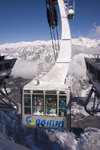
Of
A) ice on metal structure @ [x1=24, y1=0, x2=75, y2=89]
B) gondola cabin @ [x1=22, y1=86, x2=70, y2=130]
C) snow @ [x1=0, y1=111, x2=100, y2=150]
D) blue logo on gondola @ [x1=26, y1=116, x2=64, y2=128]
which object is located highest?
ice on metal structure @ [x1=24, y1=0, x2=75, y2=89]

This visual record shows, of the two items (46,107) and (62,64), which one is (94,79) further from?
(46,107)

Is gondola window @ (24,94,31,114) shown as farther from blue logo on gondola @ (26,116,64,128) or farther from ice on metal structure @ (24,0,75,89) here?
ice on metal structure @ (24,0,75,89)

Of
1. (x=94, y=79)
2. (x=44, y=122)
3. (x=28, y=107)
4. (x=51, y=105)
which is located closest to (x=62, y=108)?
(x=51, y=105)

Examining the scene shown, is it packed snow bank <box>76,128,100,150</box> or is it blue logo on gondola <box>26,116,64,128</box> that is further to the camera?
packed snow bank <box>76,128,100,150</box>

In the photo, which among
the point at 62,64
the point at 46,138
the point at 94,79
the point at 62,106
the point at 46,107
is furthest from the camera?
the point at 46,138

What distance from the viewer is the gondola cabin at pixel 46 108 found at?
737cm

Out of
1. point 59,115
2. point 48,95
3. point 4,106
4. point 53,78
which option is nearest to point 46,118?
point 59,115

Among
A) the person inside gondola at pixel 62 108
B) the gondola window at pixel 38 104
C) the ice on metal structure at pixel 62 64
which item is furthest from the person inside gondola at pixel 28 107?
the person inside gondola at pixel 62 108

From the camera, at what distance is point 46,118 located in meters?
7.55

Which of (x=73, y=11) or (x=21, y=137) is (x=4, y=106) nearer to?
(x=73, y=11)

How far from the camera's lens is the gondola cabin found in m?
7.37

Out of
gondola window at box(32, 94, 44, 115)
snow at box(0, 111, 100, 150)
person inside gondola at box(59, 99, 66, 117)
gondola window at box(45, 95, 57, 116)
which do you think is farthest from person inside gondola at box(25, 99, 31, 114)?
snow at box(0, 111, 100, 150)

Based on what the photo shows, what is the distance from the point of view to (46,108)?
7.56 meters

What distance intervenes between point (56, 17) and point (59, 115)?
8.13 meters
